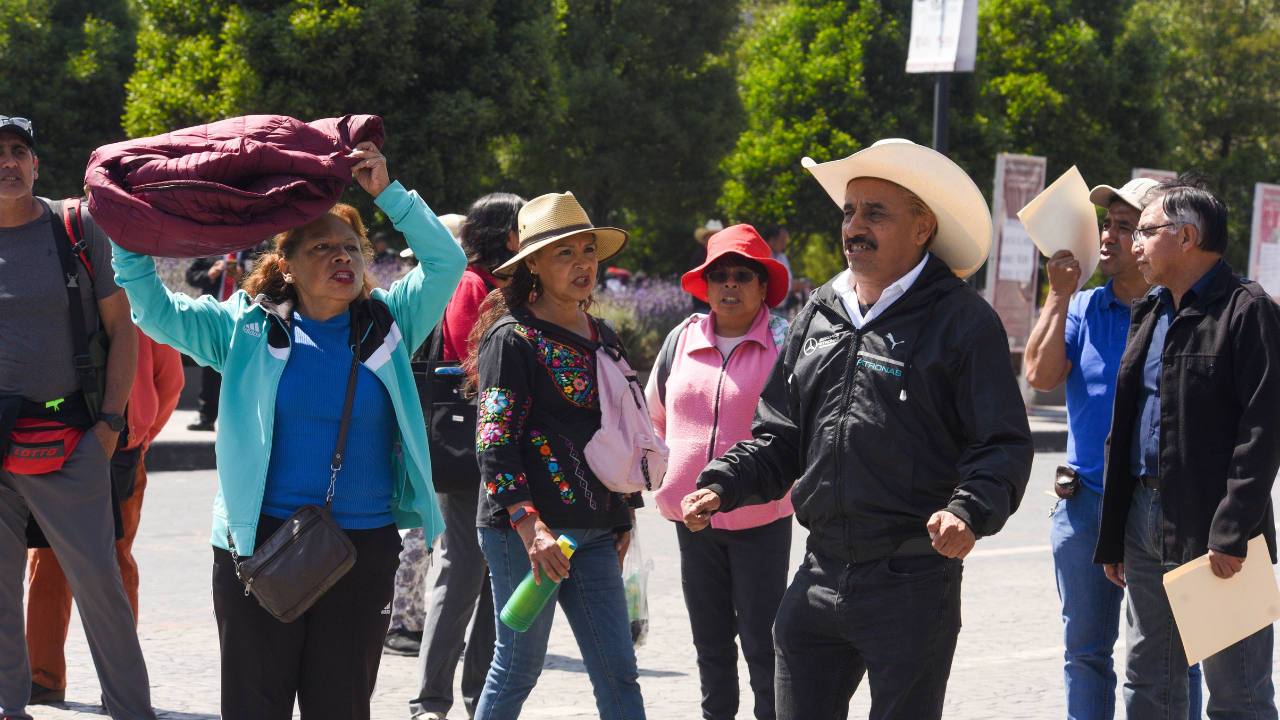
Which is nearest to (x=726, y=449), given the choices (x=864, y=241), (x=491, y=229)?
(x=491, y=229)

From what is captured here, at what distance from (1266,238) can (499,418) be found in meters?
15.3

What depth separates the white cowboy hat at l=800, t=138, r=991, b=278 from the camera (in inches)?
125

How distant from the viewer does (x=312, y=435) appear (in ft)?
10.9

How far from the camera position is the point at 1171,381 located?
12.0 ft

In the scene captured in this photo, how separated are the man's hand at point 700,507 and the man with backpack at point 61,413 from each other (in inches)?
84.2

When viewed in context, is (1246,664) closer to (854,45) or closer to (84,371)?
(84,371)

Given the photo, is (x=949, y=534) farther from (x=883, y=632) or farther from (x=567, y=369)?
(x=567, y=369)

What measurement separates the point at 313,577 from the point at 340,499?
0.24m

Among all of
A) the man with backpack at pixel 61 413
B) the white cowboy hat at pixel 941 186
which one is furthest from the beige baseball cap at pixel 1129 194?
the man with backpack at pixel 61 413

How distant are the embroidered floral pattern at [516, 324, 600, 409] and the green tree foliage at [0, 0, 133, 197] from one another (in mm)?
19746

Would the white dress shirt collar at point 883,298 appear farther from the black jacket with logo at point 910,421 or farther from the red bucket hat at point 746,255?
the red bucket hat at point 746,255

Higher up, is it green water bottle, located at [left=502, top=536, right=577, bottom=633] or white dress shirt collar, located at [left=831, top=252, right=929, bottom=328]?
white dress shirt collar, located at [left=831, top=252, right=929, bottom=328]

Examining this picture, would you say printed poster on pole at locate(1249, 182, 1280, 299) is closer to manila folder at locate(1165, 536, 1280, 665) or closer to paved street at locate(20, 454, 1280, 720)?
paved street at locate(20, 454, 1280, 720)

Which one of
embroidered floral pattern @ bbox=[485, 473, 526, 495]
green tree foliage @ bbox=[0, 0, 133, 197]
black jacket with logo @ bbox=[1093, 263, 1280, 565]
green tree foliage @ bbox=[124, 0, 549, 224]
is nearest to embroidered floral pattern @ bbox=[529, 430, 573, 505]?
embroidered floral pattern @ bbox=[485, 473, 526, 495]
